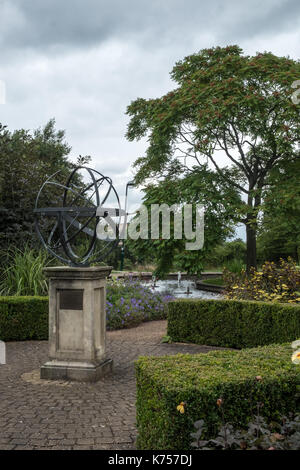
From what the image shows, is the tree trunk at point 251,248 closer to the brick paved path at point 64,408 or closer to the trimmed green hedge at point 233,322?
the trimmed green hedge at point 233,322

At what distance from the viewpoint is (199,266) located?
15.1 meters

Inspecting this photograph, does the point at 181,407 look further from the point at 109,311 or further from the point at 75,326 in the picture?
the point at 109,311

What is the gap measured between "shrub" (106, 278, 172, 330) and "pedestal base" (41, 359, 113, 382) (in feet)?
12.5

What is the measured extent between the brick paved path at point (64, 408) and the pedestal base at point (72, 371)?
11cm

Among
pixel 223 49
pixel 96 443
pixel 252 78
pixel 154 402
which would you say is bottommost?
pixel 96 443

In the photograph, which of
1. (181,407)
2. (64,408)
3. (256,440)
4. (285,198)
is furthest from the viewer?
(285,198)

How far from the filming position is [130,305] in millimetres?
10469

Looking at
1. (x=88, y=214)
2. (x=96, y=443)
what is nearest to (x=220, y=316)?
(x=88, y=214)

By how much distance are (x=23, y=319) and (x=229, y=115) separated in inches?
380

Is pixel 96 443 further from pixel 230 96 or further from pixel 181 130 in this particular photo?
pixel 181 130

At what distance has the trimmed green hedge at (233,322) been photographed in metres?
7.27

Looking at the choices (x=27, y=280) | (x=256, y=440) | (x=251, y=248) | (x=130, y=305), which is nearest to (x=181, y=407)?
(x=256, y=440)

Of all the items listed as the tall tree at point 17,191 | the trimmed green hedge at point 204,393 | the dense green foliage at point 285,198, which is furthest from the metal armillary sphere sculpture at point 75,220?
the dense green foliage at point 285,198
